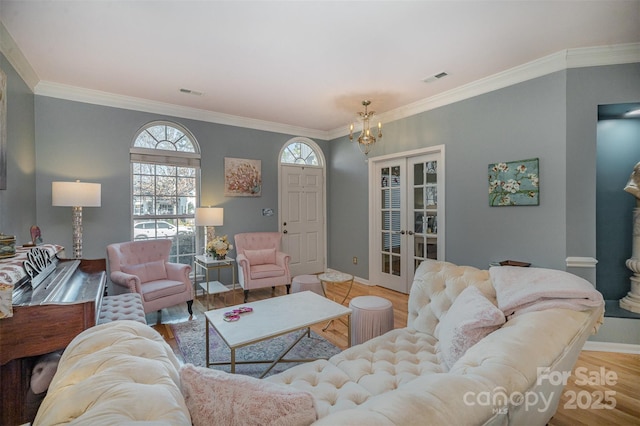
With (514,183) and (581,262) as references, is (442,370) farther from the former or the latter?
(514,183)

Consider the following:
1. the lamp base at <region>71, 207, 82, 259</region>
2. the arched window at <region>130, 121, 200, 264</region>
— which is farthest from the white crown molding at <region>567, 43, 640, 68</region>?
the lamp base at <region>71, 207, 82, 259</region>

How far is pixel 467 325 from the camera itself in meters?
1.44

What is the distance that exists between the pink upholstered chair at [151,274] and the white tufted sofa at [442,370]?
2.20 metres

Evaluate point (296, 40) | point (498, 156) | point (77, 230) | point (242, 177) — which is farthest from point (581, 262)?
point (77, 230)

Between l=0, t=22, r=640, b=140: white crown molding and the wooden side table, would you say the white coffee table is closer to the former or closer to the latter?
the wooden side table

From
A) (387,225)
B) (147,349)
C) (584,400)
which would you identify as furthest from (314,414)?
(387,225)

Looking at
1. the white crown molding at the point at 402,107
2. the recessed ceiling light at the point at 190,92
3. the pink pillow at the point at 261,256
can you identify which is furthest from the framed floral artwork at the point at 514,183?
the recessed ceiling light at the point at 190,92

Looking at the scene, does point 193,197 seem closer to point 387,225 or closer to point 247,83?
point 247,83

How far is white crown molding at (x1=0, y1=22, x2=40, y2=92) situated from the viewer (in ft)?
7.44

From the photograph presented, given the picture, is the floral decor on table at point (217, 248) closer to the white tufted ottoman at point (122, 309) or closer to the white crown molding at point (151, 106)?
the white tufted ottoman at point (122, 309)

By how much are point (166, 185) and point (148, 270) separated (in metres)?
1.31

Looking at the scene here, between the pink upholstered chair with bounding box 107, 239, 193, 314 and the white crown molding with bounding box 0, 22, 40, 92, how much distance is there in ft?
6.14

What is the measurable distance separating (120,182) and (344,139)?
349 cm

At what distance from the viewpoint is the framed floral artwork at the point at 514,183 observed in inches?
114
